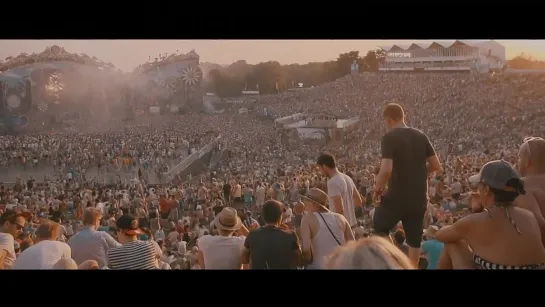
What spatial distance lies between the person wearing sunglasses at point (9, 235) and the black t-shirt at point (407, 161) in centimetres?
235

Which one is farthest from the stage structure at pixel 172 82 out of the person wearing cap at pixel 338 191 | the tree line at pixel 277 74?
the person wearing cap at pixel 338 191

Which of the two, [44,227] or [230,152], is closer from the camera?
[44,227]

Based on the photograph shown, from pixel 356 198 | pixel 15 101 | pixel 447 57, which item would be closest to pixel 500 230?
pixel 356 198

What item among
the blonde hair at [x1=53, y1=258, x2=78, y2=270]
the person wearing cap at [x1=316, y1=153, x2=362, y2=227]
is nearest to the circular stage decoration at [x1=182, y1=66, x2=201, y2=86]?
the person wearing cap at [x1=316, y1=153, x2=362, y2=227]

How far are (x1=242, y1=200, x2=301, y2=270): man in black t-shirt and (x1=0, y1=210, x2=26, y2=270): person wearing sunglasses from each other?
141 centimetres

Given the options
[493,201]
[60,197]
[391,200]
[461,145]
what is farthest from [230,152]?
[493,201]

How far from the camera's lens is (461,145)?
26.8 feet

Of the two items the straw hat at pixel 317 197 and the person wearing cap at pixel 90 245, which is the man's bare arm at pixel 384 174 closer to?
the straw hat at pixel 317 197

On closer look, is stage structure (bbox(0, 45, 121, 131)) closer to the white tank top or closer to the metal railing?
the metal railing

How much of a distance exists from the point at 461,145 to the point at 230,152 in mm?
2823

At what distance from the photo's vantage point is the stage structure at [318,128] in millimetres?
7875

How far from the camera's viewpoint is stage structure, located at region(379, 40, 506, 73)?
6.21m
